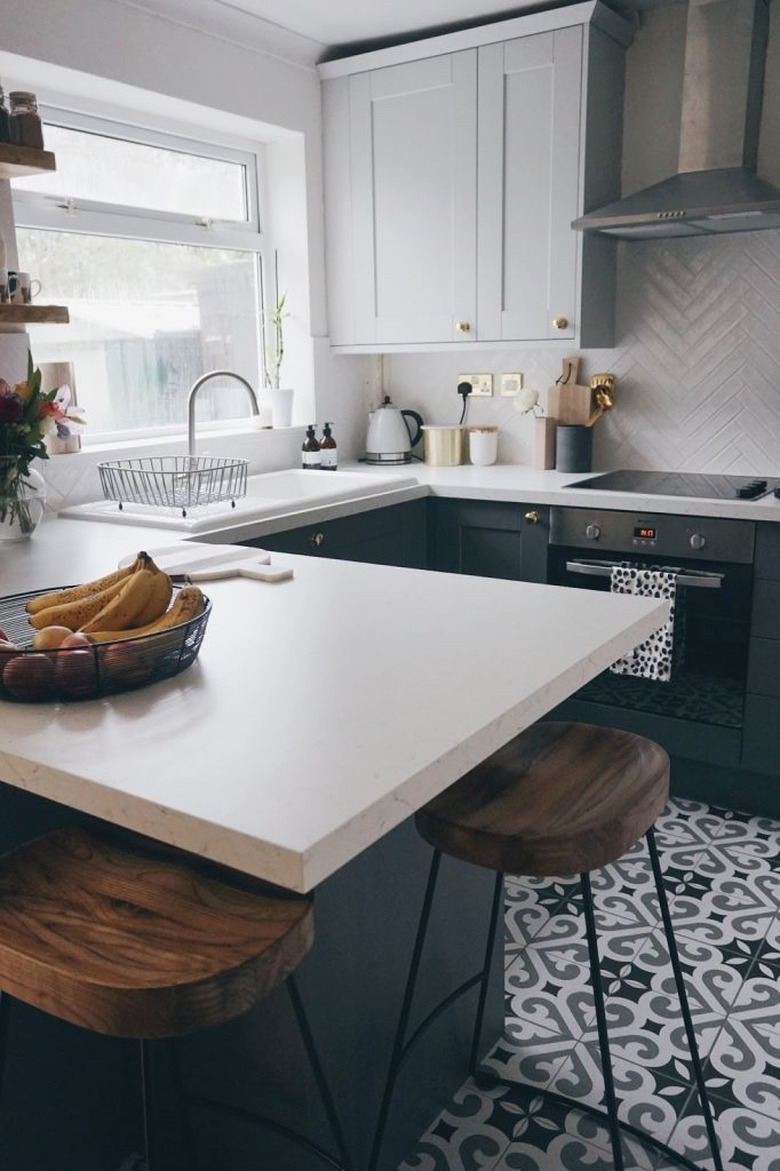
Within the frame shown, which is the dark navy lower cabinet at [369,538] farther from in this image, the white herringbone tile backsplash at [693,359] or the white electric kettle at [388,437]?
the white herringbone tile backsplash at [693,359]

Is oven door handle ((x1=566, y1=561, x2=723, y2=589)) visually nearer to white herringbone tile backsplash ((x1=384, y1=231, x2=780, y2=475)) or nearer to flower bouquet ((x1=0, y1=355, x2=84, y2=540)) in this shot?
white herringbone tile backsplash ((x1=384, y1=231, x2=780, y2=475))

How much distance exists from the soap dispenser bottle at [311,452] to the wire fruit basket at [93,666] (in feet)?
7.85

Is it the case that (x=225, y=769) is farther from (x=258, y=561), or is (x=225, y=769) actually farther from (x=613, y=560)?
(x=613, y=560)

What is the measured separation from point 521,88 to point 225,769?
9.39ft

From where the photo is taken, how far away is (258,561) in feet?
6.83

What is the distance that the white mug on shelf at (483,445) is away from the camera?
376cm

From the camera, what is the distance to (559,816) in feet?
4.56

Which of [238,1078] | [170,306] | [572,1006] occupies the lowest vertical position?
[572,1006]

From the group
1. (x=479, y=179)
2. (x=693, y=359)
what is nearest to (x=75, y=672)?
(x=479, y=179)

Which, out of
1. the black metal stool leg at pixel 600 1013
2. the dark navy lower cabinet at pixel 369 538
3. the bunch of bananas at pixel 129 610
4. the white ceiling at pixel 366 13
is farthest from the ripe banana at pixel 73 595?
the white ceiling at pixel 366 13

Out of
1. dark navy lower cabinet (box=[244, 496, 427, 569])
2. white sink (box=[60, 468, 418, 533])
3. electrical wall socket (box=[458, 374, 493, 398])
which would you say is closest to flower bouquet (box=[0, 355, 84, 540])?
white sink (box=[60, 468, 418, 533])

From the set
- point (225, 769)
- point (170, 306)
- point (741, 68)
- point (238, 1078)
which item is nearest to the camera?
point (225, 769)

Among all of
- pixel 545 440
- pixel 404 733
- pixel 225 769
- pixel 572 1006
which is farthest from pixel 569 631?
pixel 545 440

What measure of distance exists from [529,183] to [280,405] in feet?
3.84
